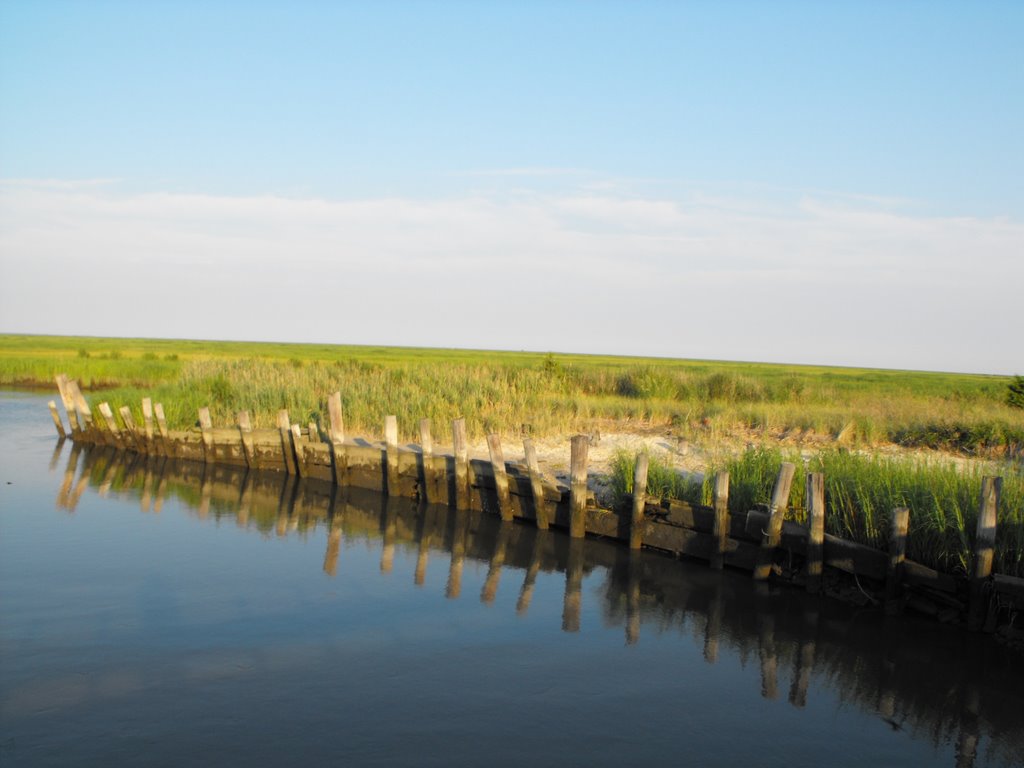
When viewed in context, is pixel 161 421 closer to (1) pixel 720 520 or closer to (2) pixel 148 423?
(2) pixel 148 423

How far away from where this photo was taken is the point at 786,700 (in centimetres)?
880

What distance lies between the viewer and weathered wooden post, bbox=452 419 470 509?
15.6 metres

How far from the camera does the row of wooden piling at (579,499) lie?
1027 cm

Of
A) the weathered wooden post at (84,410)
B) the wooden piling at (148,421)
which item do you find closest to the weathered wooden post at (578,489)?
the wooden piling at (148,421)

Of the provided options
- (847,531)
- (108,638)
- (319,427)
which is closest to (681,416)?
(319,427)

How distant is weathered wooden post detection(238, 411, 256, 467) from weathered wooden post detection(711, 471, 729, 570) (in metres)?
11.9

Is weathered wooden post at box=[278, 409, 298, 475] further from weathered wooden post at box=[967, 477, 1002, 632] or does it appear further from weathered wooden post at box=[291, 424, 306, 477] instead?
weathered wooden post at box=[967, 477, 1002, 632]

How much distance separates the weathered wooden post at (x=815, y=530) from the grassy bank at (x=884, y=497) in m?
0.68

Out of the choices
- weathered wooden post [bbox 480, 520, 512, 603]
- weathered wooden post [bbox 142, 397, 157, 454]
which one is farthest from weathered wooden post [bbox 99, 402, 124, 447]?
weathered wooden post [bbox 480, 520, 512, 603]

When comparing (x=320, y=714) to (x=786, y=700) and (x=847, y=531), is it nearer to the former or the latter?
(x=786, y=700)

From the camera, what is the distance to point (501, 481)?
15.4 meters

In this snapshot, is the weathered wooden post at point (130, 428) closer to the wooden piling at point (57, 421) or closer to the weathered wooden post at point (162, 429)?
the weathered wooden post at point (162, 429)

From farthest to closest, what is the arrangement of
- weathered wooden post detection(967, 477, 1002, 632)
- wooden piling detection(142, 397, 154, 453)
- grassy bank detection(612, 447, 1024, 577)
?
1. wooden piling detection(142, 397, 154, 453)
2. grassy bank detection(612, 447, 1024, 577)
3. weathered wooden post detection(967, 477, 1002, 632)

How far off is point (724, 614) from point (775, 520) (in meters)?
1.40
